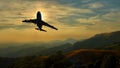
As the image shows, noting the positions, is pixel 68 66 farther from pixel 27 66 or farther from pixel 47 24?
pixel 47 24

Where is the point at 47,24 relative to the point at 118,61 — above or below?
above

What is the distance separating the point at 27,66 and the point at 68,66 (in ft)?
76.5

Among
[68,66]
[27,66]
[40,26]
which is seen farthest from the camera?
[27,66]

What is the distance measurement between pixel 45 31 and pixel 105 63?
4897cm

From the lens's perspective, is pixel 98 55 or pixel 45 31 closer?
pixel 45 31

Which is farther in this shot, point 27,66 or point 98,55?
point 98,55

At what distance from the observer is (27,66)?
5837 inches

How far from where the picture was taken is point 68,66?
139 meters

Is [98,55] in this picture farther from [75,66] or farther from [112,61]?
[112,61]

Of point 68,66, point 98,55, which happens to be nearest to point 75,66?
point 68,66

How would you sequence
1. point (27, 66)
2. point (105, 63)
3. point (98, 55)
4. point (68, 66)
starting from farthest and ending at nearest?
point (98, 55) < point (27, 66) < point (68, 66) < point (105, 63)

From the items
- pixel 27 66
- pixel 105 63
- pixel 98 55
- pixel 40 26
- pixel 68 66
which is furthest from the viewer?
pixel 98 55

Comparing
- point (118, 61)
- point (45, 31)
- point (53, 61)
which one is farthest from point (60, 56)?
point (45, 31)

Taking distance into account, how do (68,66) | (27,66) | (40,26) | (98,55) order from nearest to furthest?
(40,26) < (68,66) < (27,66) < (98,55)
